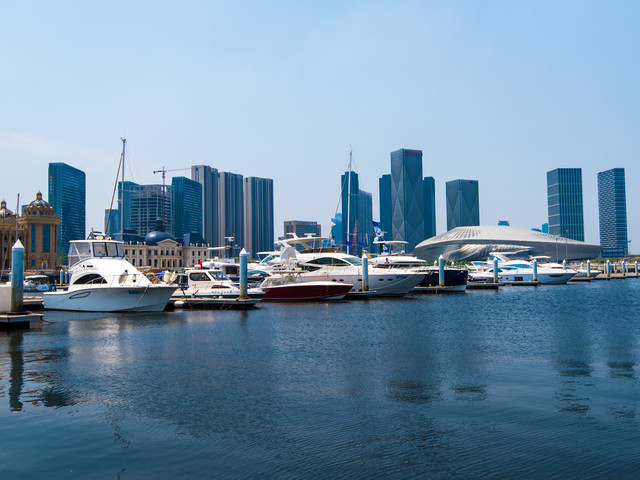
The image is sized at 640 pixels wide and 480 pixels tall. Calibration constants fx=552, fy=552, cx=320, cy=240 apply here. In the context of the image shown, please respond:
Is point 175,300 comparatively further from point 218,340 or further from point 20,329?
point 218,340

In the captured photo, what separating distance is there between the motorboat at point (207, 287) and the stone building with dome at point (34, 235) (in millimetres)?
126239

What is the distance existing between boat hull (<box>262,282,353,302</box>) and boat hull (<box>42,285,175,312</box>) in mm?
16171

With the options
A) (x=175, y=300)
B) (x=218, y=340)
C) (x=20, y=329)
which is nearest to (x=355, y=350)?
(x=218, y=340)

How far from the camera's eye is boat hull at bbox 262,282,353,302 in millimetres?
58062

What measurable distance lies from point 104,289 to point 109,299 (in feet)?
2.98

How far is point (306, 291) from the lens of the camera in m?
58.1

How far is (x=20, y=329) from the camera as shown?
35094mm

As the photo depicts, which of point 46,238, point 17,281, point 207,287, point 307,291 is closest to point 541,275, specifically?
point 307,291

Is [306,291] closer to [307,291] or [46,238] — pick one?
[307,291]

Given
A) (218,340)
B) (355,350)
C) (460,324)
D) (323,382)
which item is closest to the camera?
(323,382)

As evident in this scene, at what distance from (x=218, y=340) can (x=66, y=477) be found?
1880cm

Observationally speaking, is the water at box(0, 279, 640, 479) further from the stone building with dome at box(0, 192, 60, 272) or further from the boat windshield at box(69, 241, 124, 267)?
the stone building with dome at box(0, 192, 60, 272)

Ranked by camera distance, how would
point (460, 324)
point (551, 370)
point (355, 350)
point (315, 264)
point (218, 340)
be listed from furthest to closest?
point (315, 264)
point (460, 324)
point (218, 340)
point (355, 350)
point (551, 370)

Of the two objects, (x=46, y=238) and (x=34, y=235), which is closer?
(x=34, y=235)
